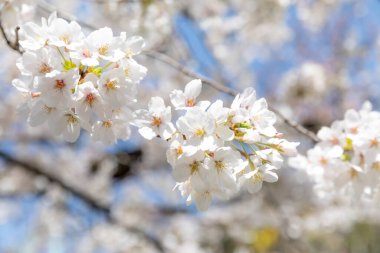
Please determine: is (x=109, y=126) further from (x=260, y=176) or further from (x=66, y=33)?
(x=260, y=176)

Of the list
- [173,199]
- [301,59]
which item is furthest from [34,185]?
[301,59]

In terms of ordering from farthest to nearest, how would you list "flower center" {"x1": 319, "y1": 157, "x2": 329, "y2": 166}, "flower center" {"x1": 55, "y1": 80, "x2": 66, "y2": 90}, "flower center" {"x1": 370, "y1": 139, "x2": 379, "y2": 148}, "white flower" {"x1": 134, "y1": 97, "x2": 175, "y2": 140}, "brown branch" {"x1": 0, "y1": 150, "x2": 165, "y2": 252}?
"brown branch" {"x1": 0, "y1": 150, "x2": 165, "y2": 252}
"flower center" {"x1": 319, "y1": 157, "x2": 329, "y2": 166}
"flower center" {"x1": 370, "y1": 139, "x2": 379, "y2": 148}
"white flower" {"x1": 134, "y1": 97, "x2": 175, "y2": 140}
"flower center" {"x1": 55, "y1": 80, "x2": 66, "y2": 90}

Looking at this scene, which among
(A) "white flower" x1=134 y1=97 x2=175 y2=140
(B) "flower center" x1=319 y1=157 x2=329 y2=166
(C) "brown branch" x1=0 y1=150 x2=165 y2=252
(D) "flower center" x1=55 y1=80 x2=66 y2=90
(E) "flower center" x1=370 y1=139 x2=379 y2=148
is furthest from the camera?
(C) "brown branch" x1=0 y1=150 x2=165 y2=252

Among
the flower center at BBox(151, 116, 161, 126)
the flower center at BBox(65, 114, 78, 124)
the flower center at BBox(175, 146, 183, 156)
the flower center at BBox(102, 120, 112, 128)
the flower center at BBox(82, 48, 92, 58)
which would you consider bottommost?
the flower center at BBox(65, 114, 78, 124)

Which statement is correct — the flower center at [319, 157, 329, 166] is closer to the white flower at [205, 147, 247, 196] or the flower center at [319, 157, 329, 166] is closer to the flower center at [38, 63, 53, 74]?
the white flower at [205, 147, 247, 196]

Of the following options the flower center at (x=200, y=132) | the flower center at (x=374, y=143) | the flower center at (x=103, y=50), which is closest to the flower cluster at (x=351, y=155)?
the flower center at (x=374, y=143)

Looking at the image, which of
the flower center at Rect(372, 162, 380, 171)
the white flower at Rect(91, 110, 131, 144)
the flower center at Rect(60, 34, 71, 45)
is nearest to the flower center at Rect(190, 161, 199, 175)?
the white flower at Rect(91, 110, 131, 144)

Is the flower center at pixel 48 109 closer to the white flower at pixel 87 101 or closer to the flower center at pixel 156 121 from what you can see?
the white flower at pixel 87 101
